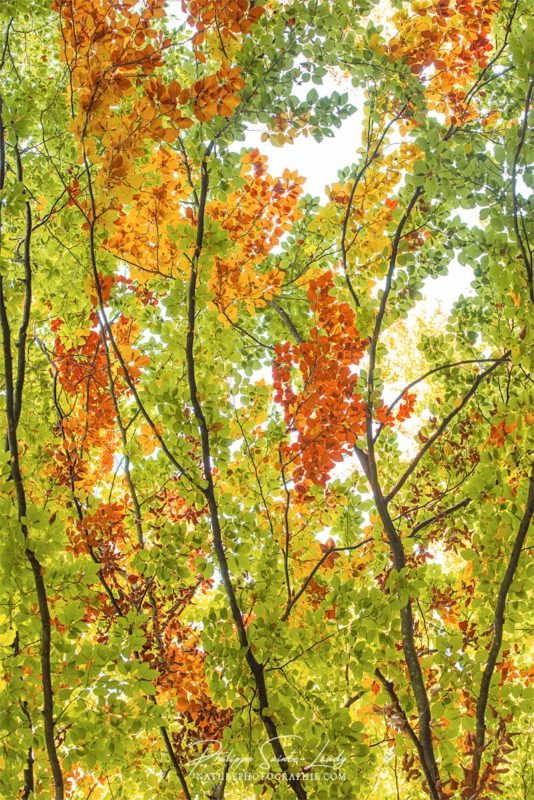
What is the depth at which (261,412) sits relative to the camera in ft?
9.44

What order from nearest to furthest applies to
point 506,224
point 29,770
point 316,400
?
point 506,224
point 29,770
point 316,400

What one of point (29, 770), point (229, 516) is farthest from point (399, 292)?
point (29, 770)

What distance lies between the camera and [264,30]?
7.54 ft

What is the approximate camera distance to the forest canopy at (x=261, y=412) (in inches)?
78.7

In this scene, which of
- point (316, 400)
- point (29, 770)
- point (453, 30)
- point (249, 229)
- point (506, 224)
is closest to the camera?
point (506, 224)

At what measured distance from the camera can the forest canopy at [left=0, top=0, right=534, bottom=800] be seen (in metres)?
2.00

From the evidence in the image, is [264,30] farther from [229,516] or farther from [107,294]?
[229,516]

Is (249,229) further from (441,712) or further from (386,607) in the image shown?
(441,712)

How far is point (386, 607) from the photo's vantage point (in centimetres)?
212

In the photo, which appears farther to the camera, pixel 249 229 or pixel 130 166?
pixel 249 229

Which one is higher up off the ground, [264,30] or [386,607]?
[264,30]

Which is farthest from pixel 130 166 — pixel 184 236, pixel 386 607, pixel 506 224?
pixel 386 607

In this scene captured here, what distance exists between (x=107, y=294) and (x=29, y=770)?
Result: 210cm

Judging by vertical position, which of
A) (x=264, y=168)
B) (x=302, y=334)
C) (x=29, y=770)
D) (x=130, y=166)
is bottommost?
(x=29, y=770)
